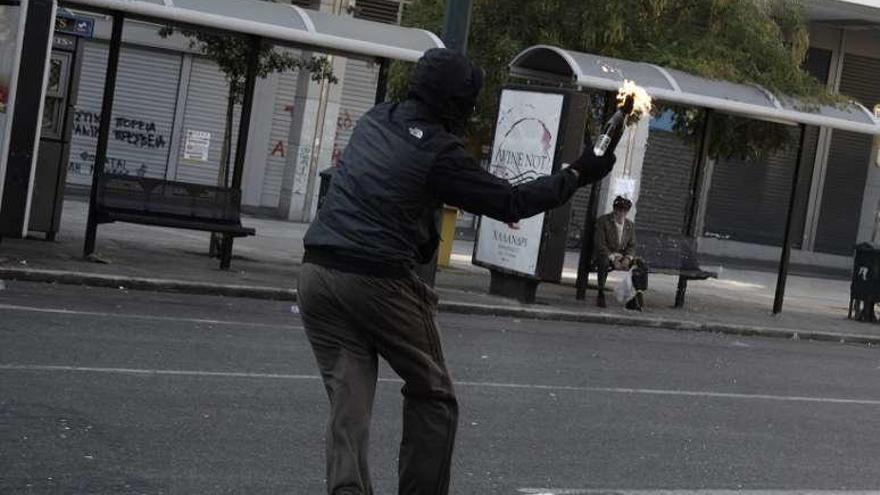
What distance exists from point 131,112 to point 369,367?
2267 cm

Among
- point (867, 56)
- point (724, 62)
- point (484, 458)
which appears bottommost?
point (484, 458)

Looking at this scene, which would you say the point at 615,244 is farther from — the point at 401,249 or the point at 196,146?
the point at 401,249

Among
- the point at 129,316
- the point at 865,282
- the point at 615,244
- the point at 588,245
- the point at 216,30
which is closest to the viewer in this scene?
the point at 129,316

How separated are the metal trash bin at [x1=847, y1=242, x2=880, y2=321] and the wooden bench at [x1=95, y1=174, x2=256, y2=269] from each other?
8886 mm

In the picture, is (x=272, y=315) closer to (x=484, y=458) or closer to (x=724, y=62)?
(x=484, y=458)

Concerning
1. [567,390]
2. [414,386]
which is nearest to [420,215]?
[414,386]

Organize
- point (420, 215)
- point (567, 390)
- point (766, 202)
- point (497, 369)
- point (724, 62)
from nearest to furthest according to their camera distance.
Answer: point (420, 215) < point (567, 390) < point (497, 369) < point (724, 62) < point (766, 202)

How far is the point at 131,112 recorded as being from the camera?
27.5 m

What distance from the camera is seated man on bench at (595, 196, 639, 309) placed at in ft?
60.7

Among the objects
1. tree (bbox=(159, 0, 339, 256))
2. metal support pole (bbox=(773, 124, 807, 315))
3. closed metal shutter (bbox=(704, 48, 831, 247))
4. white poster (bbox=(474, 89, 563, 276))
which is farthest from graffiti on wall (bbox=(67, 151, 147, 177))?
closed metal shutter (bbox=(704, 48, 831, 247))

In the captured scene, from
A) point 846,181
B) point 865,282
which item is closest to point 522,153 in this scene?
point 865,282

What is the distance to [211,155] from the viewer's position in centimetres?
2834

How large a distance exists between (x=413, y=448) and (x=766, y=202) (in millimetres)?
30871

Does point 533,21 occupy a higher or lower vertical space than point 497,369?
higher
